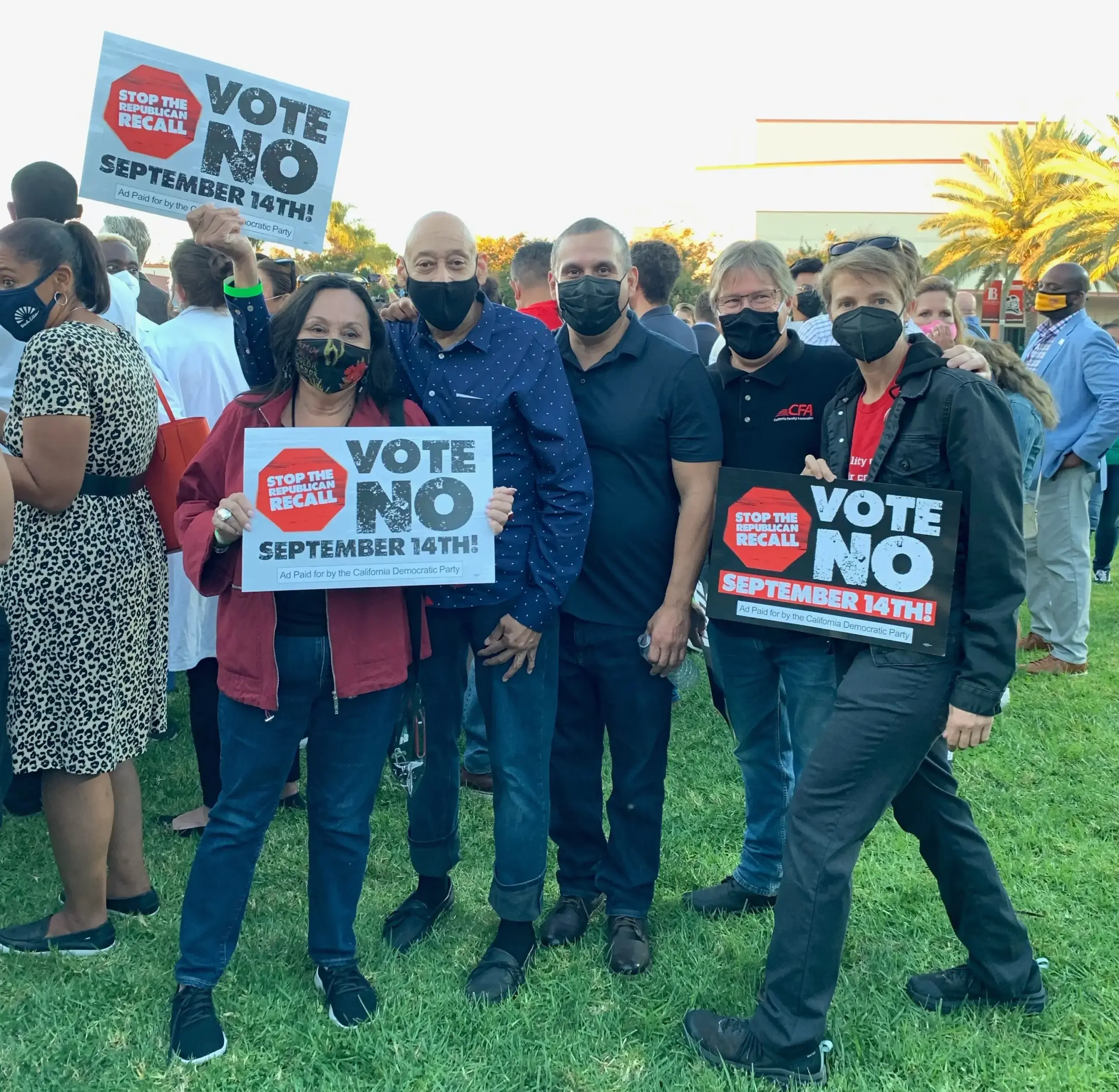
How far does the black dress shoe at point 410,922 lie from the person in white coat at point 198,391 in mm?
1261

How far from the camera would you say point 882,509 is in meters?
2.84

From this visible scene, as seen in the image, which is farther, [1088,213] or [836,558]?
[1088,213]

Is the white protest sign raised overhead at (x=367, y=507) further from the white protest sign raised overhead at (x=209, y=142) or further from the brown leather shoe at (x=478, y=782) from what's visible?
the brown leather shoe at (x=478, y=782)

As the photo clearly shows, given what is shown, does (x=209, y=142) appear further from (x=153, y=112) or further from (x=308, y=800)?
(x=308, y=800)

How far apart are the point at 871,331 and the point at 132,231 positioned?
5591 millimetres

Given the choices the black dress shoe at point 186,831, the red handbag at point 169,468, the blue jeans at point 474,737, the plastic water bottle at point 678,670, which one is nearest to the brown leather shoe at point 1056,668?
the plastic water bottle at point 678,670

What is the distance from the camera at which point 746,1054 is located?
Answer: 9.37 ft

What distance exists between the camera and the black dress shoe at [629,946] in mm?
3400

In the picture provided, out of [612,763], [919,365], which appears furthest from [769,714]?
[919,365]

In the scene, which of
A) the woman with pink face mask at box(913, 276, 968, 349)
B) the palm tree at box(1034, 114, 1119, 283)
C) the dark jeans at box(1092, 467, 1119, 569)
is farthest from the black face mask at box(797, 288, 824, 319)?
the palm tree at box(1034, 114, 1119, 283)

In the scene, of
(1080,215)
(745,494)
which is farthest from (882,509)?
(1080,215)

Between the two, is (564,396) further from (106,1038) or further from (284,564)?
(106,1038)

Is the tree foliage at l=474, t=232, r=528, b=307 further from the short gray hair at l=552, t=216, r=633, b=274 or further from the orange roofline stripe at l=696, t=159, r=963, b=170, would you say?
the short gray hair at l=552, t=216, r=633, b=274

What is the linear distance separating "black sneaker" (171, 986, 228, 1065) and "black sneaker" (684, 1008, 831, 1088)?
142 centimetres
